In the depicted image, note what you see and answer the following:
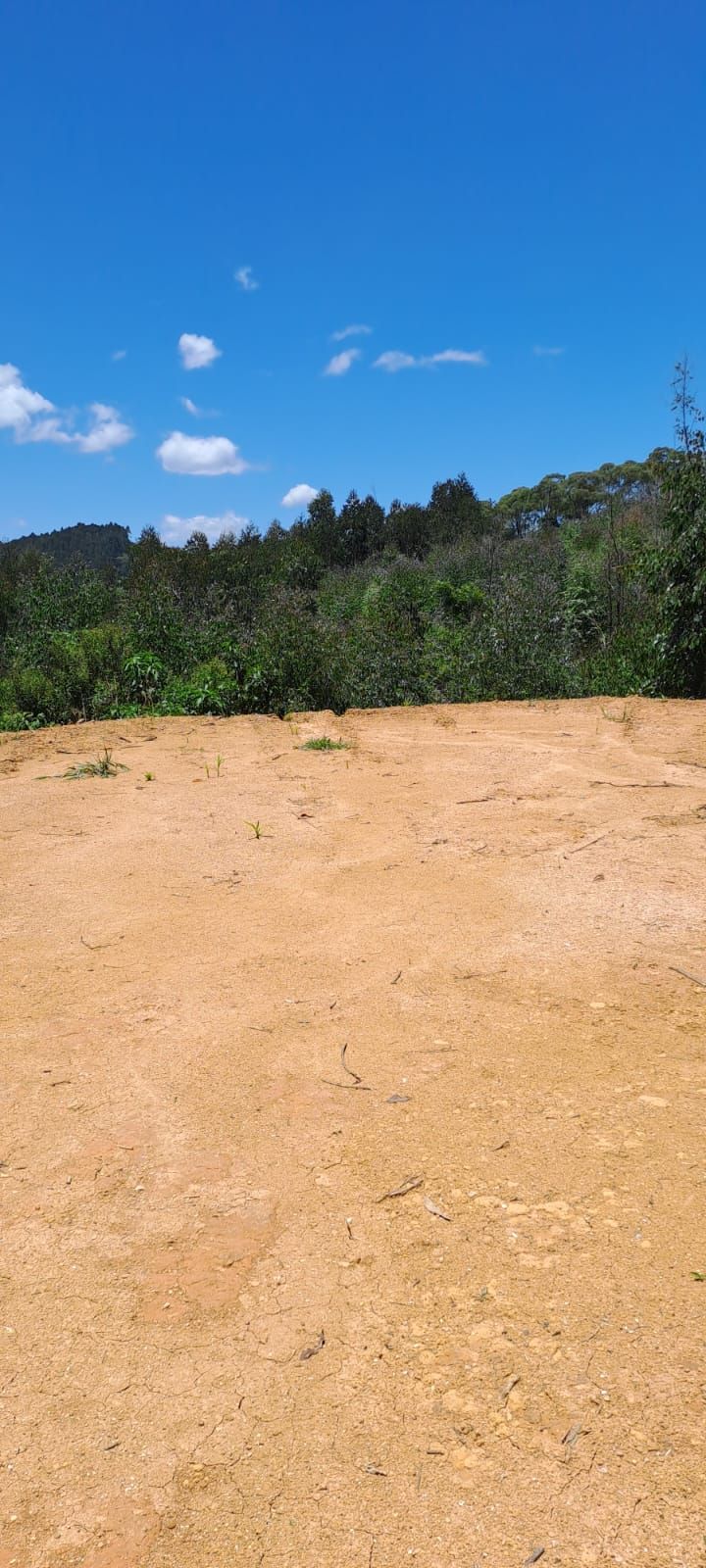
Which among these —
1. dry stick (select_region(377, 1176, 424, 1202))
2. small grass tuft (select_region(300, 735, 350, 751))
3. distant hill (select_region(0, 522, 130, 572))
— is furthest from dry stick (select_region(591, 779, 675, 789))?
distant hill (select_region(0, 522, 130, 572))

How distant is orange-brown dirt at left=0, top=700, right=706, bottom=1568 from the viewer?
1483 mm

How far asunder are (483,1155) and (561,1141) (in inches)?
8.3

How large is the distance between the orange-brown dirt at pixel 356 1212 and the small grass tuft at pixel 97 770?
95.8 inches

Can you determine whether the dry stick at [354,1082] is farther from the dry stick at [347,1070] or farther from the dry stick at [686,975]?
the dry stick at [686,975]

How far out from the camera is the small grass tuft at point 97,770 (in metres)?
6.89

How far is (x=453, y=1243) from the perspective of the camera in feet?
6.58

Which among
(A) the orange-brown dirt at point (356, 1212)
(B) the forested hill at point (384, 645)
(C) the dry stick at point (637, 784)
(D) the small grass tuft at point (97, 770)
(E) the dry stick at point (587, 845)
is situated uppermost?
(B) the forested hill at point (384, 645)

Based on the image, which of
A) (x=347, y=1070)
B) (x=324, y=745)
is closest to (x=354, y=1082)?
(x=347, y=1070)

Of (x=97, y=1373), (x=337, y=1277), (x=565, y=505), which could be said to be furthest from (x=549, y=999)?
(x=565, y=505)

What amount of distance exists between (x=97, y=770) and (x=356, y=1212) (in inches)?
212

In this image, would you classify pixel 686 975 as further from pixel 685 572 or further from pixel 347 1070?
pixel 685 572

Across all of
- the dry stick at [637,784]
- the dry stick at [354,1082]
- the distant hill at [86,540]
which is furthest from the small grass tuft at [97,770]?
the distant hill at [86,540]

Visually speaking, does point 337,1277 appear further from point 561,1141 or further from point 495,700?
point 495,700

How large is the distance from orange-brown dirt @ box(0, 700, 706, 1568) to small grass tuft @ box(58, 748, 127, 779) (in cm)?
243
